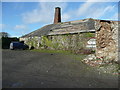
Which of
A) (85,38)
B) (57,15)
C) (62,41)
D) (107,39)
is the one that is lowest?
(107,39)

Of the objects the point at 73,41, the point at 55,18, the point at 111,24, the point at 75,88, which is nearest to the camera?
the point at 75,88

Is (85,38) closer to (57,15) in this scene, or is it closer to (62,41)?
(62,41)

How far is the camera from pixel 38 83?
12.8 feet

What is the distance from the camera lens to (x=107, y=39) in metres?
7.60

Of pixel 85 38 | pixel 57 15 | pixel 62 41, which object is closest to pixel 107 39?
pixel 85 38

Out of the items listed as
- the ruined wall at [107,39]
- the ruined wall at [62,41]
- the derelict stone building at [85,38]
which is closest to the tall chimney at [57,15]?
the derelict stone building at [85,38]

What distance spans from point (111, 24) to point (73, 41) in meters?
8.64

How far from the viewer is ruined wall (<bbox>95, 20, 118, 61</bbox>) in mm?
7152

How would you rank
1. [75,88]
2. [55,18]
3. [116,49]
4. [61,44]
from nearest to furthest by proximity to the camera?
[75,88]
[116,49]
[61,44]
[55,18]

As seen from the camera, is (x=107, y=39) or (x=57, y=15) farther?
(x=57, y=15)

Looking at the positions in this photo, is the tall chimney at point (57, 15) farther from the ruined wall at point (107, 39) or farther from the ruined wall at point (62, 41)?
the ruined wall at point (107, 39)

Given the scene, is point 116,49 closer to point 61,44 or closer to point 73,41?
point 73,41

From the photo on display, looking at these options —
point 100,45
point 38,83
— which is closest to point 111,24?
point 100,45

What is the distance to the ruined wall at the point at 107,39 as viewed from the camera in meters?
7.15
